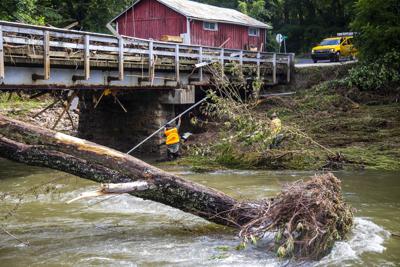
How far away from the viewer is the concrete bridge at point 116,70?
14538 millimetres

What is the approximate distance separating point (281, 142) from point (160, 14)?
19773 mm

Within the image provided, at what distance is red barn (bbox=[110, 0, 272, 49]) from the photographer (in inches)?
1296

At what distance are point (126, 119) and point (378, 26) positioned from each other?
10.9m

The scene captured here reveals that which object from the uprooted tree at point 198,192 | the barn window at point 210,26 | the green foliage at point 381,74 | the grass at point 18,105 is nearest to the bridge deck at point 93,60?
the green foliage at point 381,74

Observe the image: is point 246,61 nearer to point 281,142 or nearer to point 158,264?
point 281,142

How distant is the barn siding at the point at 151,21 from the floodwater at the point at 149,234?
21.1m

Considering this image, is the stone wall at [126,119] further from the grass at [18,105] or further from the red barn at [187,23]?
the red barn at [187,23]

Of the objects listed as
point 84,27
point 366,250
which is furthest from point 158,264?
point 84,27

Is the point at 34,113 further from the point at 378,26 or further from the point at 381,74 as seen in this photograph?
the point at 378,26

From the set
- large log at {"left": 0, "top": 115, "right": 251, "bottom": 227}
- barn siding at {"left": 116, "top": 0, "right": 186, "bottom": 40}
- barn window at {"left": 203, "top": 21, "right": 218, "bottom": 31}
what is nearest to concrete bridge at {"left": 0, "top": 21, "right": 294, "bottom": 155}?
large log at {"left": 0, "top": 115, "right": 251, "bottom": 227}

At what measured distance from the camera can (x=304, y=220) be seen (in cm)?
753

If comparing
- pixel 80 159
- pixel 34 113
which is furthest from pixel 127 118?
pixel 80 159

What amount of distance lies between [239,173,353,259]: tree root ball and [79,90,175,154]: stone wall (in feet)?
40.4

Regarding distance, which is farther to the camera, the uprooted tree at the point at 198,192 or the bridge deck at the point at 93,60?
the bridge deck at the point at 93,60
